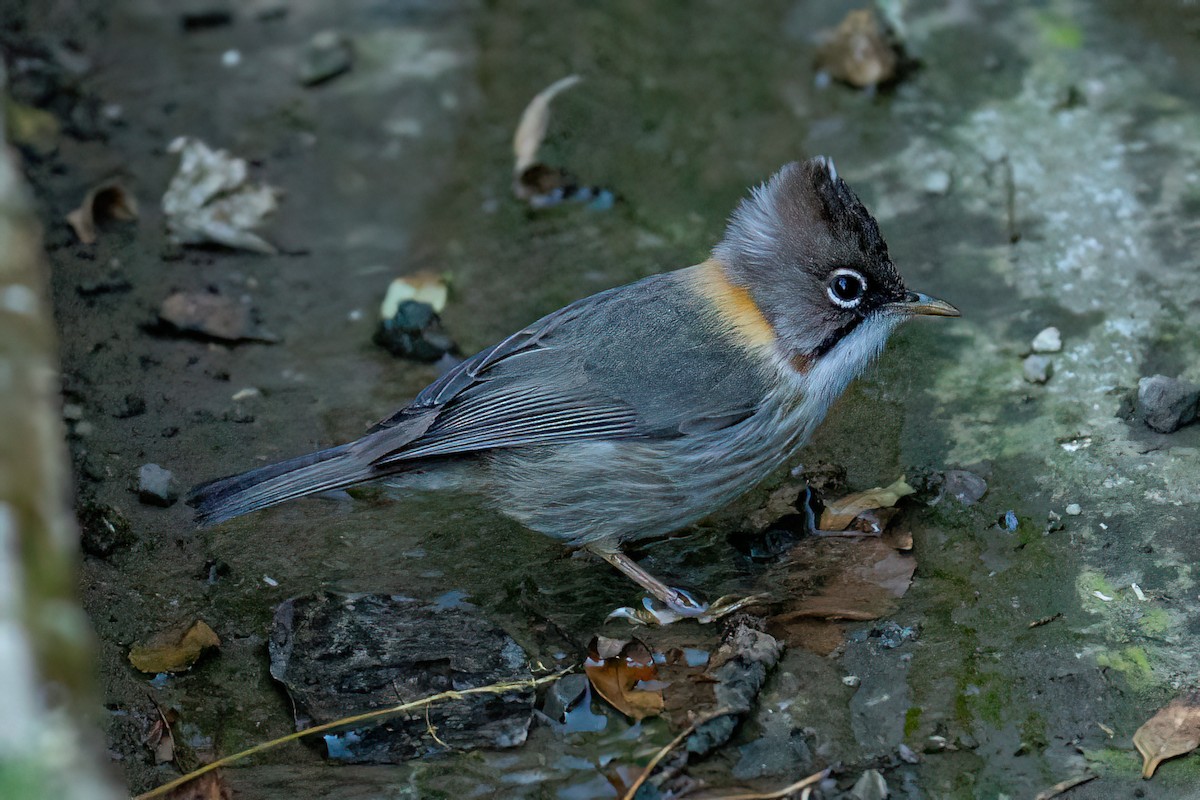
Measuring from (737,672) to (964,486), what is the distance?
1.18 m

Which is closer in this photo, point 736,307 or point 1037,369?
point 736,307

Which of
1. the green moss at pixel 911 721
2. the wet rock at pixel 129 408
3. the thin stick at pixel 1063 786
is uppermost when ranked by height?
the thin stick at pixel 1063 786

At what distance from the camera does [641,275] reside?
18.6 ft

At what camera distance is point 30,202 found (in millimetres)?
6098

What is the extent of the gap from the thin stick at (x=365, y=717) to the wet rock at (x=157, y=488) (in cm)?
126

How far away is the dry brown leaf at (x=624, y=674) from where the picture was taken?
3891 mm

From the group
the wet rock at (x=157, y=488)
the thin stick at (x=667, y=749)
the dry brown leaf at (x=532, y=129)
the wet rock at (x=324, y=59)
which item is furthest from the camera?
the wet rock at (x=324, y=59)

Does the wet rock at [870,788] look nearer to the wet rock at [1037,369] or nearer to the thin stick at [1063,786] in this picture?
the thin stick at [1063,786]

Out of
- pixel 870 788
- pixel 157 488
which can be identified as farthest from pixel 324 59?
pixel 870 788

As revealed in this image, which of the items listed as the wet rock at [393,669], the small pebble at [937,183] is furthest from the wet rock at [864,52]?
the wet rock at [393,669]

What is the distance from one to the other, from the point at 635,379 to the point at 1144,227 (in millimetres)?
2520

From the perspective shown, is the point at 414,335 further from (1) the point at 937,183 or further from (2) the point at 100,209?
(1) the point at 937,183

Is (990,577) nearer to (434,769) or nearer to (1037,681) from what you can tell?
(1037,681)

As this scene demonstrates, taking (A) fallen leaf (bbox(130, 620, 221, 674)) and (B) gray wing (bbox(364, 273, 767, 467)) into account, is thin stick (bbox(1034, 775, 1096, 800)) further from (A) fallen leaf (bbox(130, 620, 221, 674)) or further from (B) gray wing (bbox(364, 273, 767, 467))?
(A) fallen leaf (bbox(130, 620, 221, 674))
